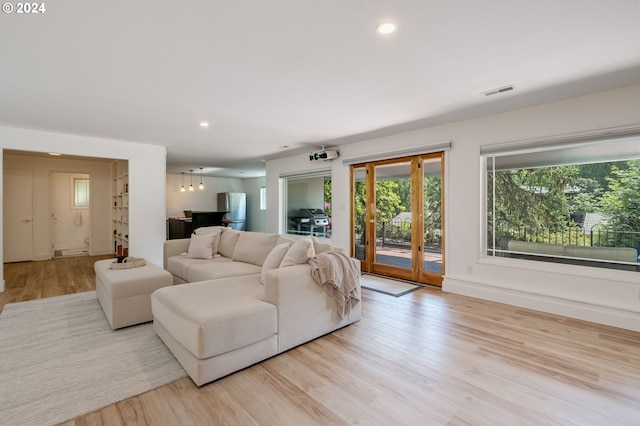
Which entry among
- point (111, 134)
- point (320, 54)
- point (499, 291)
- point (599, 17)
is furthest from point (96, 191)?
point (599, 17)

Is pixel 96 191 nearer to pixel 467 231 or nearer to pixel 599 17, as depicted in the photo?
pixel 467 231

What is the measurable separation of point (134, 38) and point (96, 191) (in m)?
6.93

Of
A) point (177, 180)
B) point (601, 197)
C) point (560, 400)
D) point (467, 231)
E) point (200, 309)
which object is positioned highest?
point (177, 180)

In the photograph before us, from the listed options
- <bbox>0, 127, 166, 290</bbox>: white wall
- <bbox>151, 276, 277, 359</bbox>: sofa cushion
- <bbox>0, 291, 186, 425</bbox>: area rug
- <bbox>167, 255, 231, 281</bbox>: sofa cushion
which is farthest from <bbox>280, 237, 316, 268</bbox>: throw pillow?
<bbox>0, 127, 166, 290</bbox>: white wall

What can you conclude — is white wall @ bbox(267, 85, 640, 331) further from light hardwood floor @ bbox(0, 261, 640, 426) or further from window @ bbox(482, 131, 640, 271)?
light hardwood floor @ bbox(0, 261, 640, 426)

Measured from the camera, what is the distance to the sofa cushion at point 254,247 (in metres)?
3.79

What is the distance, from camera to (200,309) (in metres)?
2.15

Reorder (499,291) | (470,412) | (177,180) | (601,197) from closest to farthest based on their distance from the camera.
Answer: (470,412)
(601,197)
(499,291)
(177,180)

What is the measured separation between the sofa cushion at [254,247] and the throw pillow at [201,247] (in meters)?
0.38

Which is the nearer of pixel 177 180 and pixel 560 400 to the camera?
pixel 560 400

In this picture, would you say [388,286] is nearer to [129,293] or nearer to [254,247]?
[254,247]

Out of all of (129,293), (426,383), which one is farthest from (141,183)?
(426,383)

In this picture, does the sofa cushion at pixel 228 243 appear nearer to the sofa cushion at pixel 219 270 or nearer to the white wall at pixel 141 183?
the sofa cushion at pixel 219 270

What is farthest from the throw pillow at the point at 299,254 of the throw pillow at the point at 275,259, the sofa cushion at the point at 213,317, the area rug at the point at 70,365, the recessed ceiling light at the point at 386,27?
the recessed ceiling light at the point at 386,27
